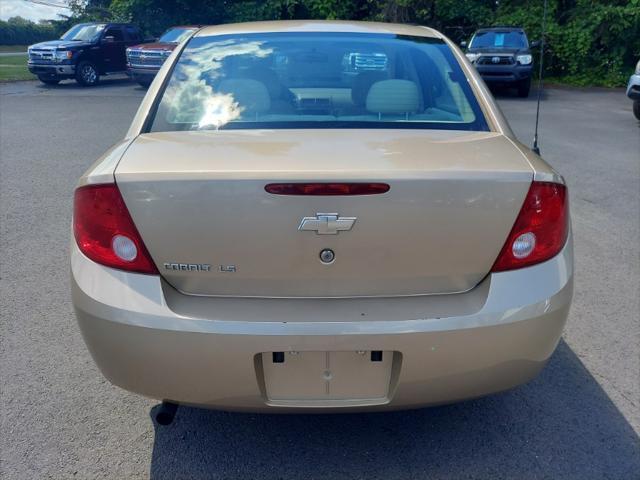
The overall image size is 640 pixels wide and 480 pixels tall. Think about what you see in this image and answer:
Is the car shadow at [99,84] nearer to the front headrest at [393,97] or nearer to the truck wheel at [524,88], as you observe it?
the truck wheel at [524,88]

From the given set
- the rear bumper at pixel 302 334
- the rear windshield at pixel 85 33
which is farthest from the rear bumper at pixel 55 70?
the rear bumper at pixel 302 334

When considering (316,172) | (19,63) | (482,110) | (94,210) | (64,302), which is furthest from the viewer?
(19,63)

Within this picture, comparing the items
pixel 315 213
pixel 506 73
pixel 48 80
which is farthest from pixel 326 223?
pixel 48 80

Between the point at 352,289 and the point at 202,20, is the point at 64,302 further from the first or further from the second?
the point at 202,20

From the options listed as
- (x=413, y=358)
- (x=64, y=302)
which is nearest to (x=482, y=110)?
(x=413, y=358)

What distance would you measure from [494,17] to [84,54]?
44.0 ft

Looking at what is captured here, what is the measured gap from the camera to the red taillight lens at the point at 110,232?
2064 millimetres

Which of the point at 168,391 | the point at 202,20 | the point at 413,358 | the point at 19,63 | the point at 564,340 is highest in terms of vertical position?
the point at 413,358

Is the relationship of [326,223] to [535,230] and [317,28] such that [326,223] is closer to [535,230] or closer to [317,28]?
[535,230]

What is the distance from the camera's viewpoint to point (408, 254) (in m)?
2.04

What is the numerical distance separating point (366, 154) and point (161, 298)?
0.85 m

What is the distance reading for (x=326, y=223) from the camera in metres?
1.97

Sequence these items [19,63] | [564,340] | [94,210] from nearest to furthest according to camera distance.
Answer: [94,210] → [564,340] → [19,63]

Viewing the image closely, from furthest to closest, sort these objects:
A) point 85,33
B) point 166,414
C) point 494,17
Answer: point 494,17, point 85,33, point 166,414
